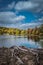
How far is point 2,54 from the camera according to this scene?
4.46 metres

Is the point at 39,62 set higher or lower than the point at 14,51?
lower

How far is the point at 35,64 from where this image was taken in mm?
4266

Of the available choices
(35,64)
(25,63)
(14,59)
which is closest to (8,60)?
(14,59)

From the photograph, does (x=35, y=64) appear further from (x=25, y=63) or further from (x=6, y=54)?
(x=6, y=54)

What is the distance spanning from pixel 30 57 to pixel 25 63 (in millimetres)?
246

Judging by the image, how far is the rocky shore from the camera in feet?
13.7

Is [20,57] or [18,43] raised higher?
[18,43]

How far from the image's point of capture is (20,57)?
4.45 m

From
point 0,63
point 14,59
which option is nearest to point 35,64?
point 14,59

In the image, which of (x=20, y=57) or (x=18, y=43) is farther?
(x=18, y=43)

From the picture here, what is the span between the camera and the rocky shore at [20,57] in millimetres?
4180

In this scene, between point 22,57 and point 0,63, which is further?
point 22,57

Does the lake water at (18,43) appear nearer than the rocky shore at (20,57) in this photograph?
No

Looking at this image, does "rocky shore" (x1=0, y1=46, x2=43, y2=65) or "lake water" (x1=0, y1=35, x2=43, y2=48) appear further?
"lake water" (x1=0, y1=35, x2=43, y2=48)
